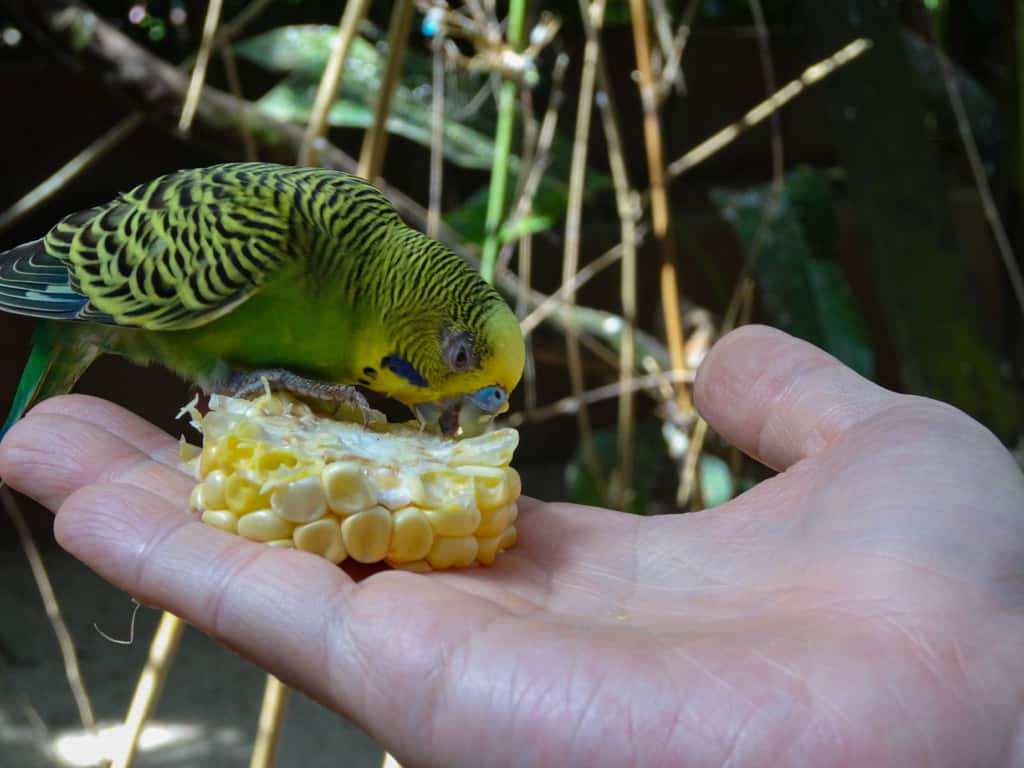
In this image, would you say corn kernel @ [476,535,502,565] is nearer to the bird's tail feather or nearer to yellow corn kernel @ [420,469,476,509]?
yellow corn kernel @ [420,469,476,509]

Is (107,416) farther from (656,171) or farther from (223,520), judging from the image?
(656,171)

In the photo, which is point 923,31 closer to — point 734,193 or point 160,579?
point 734,193

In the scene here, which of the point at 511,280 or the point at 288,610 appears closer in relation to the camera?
the point at 288,610

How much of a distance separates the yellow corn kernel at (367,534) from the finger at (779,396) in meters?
0.43

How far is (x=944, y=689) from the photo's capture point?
2.51ft

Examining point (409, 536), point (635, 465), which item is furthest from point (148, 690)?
point (635, 465)

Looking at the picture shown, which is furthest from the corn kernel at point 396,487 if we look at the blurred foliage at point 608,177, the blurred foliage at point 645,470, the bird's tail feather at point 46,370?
the blurred foliage at point 645,470

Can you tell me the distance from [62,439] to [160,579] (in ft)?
0.80

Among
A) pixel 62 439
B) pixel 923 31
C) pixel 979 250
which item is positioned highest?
pixel 923 31

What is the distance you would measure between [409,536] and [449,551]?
0.04 meters

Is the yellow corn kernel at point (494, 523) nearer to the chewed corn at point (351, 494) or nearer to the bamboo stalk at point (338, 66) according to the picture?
the chewed corn at point (351, 494)

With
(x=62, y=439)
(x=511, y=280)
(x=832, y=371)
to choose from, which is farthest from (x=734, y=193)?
(x=62, y=439)

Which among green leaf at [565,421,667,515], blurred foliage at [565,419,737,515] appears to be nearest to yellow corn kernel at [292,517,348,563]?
blurred foliage at [565,419,737,515]

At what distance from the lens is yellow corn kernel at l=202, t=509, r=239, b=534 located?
0.93 metres
